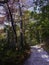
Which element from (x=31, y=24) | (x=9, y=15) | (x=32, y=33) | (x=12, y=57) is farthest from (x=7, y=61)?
(x=32, y=33)

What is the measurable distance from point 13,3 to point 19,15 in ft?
8.25

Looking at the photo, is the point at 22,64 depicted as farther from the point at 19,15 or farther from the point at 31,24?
the point at 31,24

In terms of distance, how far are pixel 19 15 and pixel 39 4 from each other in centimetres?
549

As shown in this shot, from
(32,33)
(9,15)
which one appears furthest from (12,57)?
(32,33)

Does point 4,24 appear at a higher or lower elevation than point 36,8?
lower

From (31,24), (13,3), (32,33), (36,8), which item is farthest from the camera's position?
(32,33)

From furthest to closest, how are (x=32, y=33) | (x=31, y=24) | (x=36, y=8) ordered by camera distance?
1. (x=32, y=33)
2. (x=31, y=24)
3. (x=36, y=8)

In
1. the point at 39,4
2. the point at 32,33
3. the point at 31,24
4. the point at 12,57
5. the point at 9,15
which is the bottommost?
the point at 32,33

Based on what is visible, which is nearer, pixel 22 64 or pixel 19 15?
pixel 22 64

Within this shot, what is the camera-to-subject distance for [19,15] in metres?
17.1

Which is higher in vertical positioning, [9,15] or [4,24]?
[9,15]

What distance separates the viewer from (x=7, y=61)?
10070mm

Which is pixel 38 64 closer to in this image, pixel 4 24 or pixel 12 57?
pixel 12 57

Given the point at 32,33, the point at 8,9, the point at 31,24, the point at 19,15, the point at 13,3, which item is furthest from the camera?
the point at 32,33
